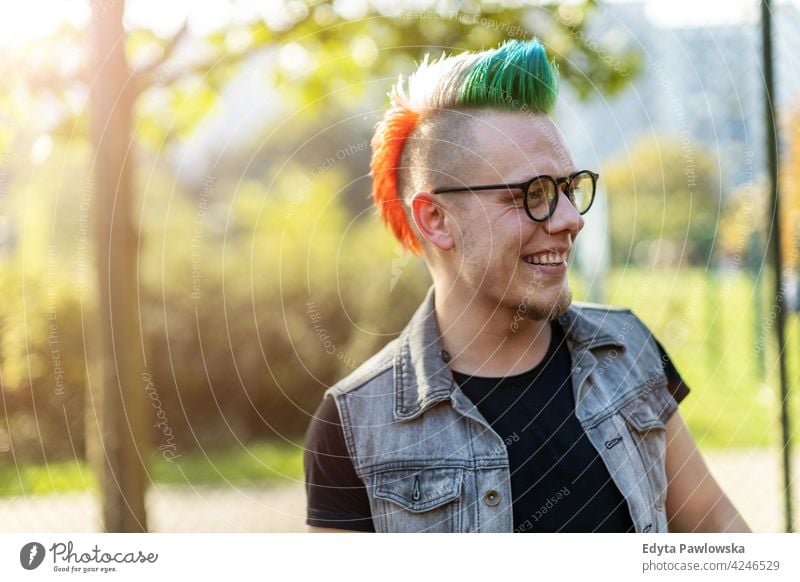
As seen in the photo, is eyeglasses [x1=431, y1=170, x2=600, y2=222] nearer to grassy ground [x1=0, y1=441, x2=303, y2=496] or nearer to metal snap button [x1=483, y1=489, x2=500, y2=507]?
metal snap button [x1=483, y1=489, x2=500, y2=507]

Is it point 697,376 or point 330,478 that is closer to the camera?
point 330,478

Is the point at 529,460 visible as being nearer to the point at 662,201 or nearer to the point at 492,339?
the point at 492,339

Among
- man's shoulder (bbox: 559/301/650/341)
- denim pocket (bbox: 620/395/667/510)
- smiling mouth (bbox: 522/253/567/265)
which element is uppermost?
smiling mouth (bbox: 522/253/567/265)

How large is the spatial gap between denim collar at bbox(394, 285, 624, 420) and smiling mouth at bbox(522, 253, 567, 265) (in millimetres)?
132

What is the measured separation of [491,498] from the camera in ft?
5.74

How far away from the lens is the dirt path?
2867 mm

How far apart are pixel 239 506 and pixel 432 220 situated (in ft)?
6.10

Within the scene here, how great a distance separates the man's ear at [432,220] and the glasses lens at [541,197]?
0.59 ft

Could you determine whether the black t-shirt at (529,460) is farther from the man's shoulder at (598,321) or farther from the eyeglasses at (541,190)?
the eyeglasses at (541,190)

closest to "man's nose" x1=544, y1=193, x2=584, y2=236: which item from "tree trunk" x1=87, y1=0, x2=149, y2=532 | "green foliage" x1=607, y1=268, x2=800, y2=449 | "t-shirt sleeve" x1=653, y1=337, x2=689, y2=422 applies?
"t-shirt sleeve" x1=653, y1=337, x2=689, y2=422

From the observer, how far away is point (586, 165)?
3.72 metres

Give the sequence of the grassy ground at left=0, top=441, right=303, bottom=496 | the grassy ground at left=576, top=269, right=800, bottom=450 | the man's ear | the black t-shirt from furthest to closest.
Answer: the grassy ground at left=576, top=269, right=800, bottom=450, the grassy ground at left=0, top=441, right=303, bottom=496, the man's ear, the black t-shirt

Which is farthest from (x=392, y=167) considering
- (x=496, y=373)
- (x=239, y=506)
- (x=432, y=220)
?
(x=239, y=506)

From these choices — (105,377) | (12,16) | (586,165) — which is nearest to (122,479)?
(105,377)
